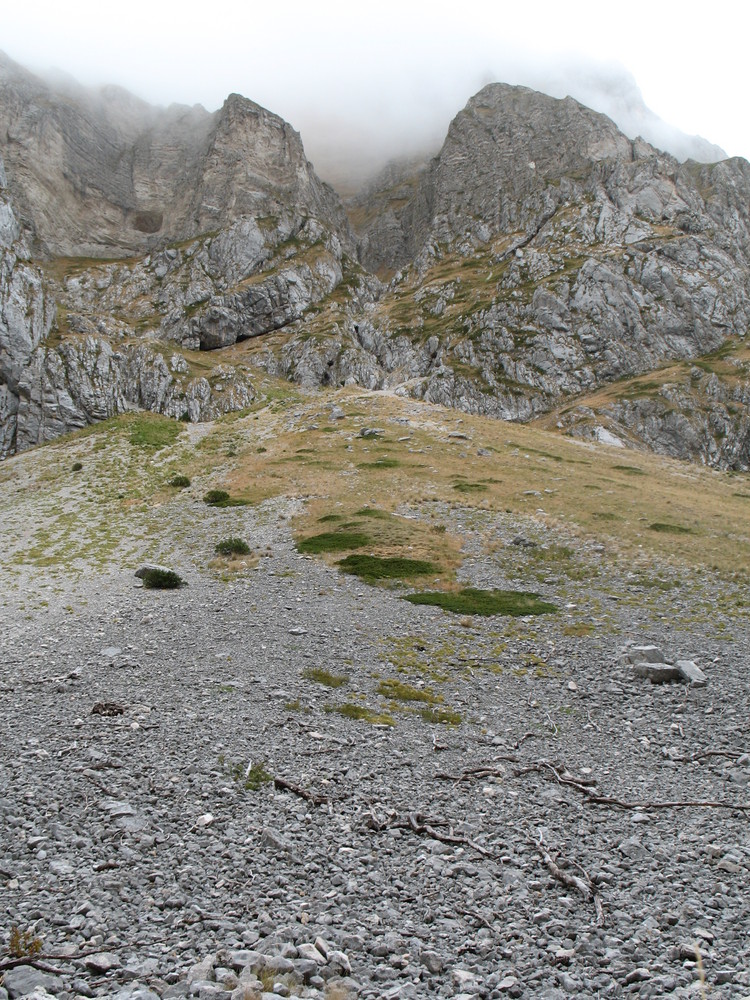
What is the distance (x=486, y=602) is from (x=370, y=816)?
14.5 m

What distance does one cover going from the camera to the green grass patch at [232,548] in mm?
31047

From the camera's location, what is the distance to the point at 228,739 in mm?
12680

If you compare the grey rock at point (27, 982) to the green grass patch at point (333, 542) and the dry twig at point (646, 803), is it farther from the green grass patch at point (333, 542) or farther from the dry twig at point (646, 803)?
the green grass patch at point (333, 542)

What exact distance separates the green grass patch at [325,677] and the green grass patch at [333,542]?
1407cm

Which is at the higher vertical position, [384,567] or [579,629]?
[579,629]

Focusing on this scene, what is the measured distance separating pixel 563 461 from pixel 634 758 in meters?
46.5

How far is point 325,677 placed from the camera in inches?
650

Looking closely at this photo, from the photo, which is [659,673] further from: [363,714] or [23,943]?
[23,943]

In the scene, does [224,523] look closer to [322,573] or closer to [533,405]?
[322,573]

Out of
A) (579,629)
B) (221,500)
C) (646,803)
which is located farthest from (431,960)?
(221,500)

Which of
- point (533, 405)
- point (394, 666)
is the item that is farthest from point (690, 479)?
point (533, 405)

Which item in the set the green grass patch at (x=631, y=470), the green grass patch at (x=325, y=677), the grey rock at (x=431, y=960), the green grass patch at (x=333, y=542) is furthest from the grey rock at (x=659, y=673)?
the green grass patch at (x=631, y=470)

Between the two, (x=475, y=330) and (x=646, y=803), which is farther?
(x=475, y=330)

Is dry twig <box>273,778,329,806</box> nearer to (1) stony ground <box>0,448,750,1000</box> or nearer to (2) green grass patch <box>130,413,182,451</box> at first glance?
(1) stony ground <box>0,448,750,1000</box>
